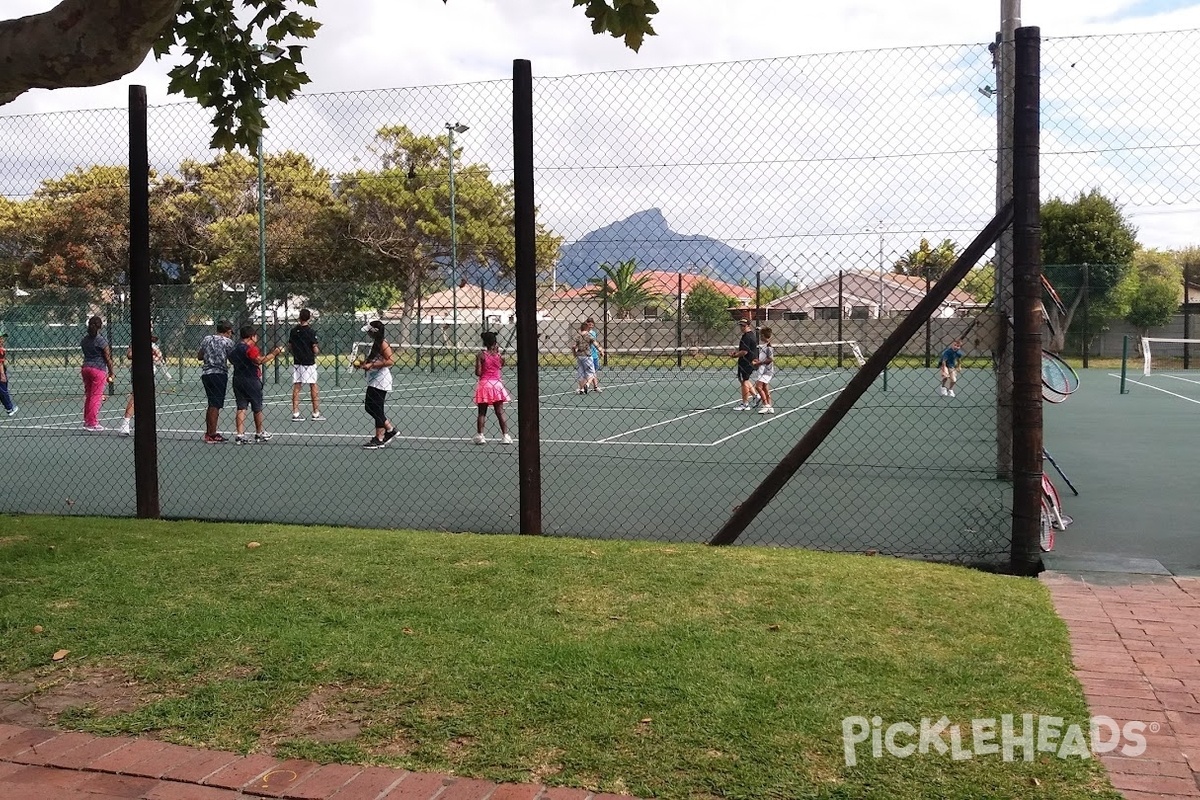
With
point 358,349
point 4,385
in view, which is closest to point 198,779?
point 4,385

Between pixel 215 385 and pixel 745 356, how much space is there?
798 cm

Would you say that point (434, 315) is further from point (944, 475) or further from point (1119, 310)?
point (1119, 310)

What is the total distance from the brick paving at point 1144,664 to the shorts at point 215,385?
11697 mm

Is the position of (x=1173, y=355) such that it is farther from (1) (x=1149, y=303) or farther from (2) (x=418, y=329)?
(2) (x=418, y=329)

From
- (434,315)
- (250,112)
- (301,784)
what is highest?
(250,112)

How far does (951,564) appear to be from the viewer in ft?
20.0

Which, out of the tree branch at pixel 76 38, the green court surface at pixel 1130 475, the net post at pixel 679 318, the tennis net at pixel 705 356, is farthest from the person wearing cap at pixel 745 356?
the tree branch at pixel 76 38

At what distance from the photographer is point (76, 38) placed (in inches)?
153

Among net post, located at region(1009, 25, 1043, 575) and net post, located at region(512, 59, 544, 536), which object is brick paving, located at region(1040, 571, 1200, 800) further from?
net post, located at region(512, 59, 544, 536)

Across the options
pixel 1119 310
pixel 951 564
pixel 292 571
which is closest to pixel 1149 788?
pixel 951 564

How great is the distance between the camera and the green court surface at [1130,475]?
6941mm

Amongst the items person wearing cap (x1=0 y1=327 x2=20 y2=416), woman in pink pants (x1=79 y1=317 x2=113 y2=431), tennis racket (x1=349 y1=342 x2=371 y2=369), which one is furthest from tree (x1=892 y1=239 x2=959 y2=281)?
tennis racket (x1=349 y1=342 x2=371 y2=369)

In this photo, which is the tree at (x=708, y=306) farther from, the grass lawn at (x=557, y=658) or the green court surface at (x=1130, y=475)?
the green court surface at (x=1130, y=475)

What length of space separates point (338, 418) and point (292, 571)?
1347 cm
